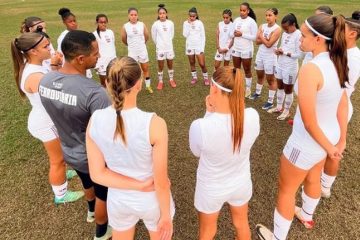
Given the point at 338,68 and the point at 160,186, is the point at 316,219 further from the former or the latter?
the point at 160,186

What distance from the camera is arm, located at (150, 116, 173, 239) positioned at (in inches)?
94.3

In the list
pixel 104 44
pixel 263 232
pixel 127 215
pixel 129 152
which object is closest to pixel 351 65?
pixel 263 232

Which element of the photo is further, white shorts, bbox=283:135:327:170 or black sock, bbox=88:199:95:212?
black sock, bbox=88:199:95:212

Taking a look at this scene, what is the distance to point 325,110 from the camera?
3.14 meters

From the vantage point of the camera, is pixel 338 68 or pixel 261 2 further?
pixel 261 2

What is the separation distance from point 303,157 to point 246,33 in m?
5.64

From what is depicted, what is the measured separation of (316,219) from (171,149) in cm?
A: 302

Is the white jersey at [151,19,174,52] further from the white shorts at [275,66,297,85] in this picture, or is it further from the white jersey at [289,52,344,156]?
the white jersey at [289,52,344,156]

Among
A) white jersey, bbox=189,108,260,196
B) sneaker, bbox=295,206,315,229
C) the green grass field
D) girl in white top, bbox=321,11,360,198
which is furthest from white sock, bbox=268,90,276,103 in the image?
white jersey, bbox=189,108,260,196

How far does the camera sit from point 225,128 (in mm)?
2662

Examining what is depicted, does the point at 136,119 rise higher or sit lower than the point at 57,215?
higher

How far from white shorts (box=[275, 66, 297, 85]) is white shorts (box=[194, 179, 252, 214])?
4.49m

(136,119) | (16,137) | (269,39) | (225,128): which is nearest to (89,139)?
(136,119)

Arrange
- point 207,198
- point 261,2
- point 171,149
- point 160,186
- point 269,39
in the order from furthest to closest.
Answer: point 261,2 → point 269,39 → point 171,149 → point 207,198 → point 160,186
